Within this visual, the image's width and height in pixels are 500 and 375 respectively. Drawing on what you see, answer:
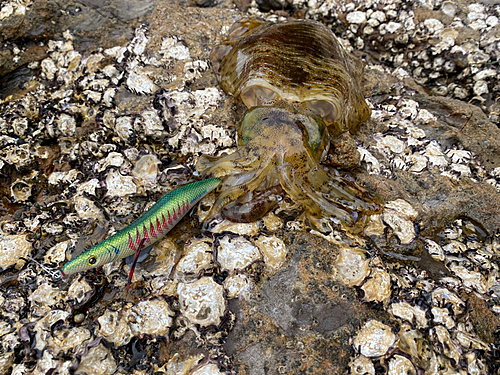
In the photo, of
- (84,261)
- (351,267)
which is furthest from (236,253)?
(84,261)

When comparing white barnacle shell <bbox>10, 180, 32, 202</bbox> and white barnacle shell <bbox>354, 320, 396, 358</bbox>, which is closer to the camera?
white barnacle shell <bbox>354, 320, 396, 358</bbox>

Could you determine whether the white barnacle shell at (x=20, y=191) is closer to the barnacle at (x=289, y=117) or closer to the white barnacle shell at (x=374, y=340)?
the barnacle at (x=289, y=117)

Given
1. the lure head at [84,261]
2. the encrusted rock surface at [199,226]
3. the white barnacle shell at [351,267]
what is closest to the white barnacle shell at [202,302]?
the encrusted rock surface at [199,226]

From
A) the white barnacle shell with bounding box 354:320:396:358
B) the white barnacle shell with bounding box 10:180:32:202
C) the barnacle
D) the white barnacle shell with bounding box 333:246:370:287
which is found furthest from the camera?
the white barnacle shell with bounding box 10:180:32:202

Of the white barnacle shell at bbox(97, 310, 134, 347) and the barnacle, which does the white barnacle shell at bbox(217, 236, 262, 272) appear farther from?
the white barnacle shell at bbox(97, 310, 134, 347)

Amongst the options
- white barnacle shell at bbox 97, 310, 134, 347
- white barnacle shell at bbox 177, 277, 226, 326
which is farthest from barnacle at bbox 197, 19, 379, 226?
white barnacle shell at bbox 97, 310, 134, 347

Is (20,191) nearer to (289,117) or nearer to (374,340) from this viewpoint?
(289,117)
